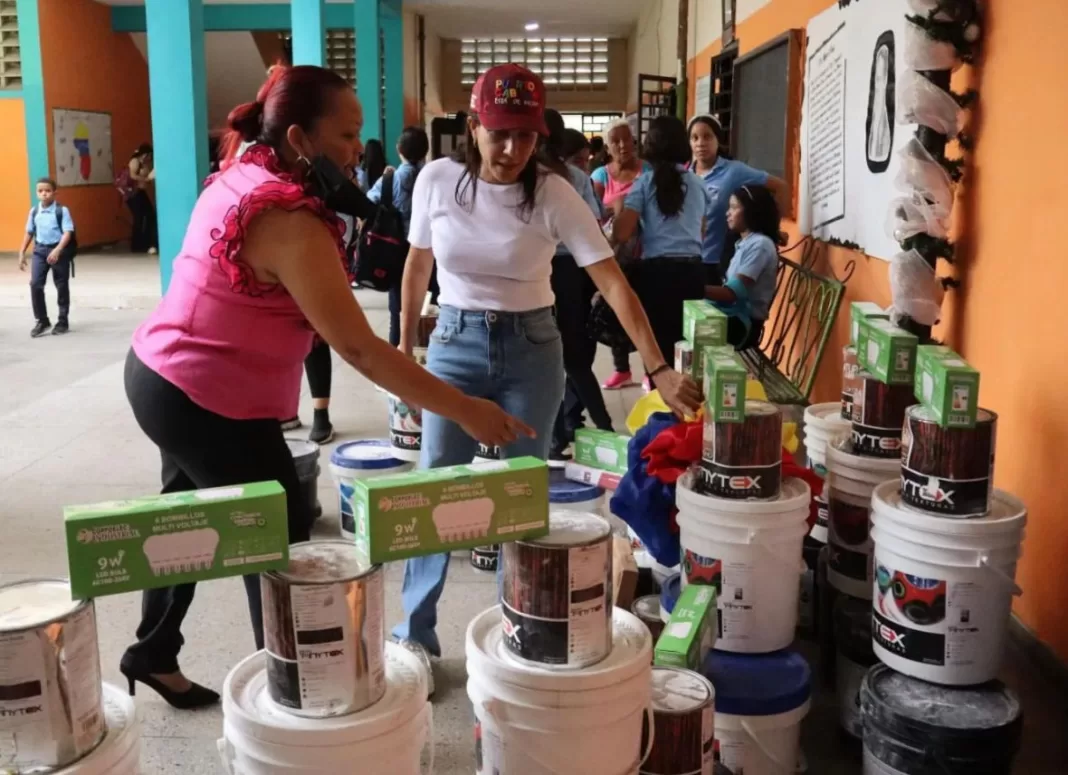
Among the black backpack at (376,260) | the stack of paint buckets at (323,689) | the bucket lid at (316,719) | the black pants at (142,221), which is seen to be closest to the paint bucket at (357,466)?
the black backpack at (376,260)

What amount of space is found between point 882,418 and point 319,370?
9.37 feet

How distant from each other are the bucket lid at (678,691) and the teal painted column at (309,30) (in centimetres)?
761

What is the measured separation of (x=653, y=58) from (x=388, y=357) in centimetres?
1328

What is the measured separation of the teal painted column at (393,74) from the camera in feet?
47.3

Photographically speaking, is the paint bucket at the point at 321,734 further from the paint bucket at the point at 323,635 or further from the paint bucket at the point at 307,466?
the paint bucket at the point at 307,466

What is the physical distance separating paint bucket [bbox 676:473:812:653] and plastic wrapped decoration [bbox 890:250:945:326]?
1.08 metres

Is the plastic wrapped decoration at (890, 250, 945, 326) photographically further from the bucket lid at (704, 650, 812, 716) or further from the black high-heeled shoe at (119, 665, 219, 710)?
the black high-heeled shoe at (119, 665, 219, 710)

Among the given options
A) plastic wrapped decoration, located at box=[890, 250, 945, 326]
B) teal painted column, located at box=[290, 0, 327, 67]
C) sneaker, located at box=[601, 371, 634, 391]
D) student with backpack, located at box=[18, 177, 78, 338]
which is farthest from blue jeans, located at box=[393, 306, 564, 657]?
teal painted column, located at box=[290, 0, 327, 67]

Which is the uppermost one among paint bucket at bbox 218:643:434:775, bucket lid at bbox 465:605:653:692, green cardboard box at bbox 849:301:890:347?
green cardboard box at bbox 849:301:890:347

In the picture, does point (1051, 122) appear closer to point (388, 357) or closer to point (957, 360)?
point (957, 360)

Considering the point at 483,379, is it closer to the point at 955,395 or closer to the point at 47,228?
the point at 955,395

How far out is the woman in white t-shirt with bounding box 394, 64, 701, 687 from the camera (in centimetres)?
238

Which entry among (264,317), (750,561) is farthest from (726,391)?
(264,317)

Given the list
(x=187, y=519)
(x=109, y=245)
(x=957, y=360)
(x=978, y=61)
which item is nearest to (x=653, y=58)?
(x=109, y=245)
